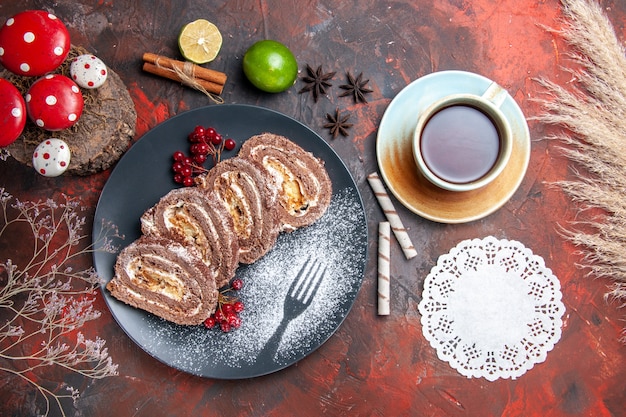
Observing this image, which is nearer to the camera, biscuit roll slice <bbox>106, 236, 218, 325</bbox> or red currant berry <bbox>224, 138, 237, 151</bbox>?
biscuit roll slice <bbox>106, 236, 218, 325</bbox>

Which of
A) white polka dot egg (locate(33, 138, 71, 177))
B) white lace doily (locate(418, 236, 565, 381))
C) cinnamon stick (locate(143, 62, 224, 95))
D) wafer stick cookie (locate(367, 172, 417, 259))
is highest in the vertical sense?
cinnamon stick (locate(143, 62, 224, 95))

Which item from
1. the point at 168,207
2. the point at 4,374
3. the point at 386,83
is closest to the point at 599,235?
the point at 386,83

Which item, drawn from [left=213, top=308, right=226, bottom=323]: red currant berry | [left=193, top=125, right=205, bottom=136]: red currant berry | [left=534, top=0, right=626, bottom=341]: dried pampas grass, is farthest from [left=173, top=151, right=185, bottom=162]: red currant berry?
[left=534, top=0, right=626, bottom=341]: dried pampas grass

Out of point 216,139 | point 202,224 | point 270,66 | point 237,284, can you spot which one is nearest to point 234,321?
point 237,284

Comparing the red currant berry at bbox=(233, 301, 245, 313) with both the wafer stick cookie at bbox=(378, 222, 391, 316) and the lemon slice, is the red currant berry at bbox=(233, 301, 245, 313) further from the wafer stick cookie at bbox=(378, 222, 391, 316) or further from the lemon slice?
the lemon slice

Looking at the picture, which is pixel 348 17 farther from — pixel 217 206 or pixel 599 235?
pixel 599 235

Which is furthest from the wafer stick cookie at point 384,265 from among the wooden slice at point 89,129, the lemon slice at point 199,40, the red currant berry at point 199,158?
the wooden slice at point 89,129

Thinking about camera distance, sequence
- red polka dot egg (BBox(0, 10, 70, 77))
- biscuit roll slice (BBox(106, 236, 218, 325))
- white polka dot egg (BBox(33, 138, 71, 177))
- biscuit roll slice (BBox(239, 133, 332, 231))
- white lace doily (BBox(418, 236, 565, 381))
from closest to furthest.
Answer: red polka dot egg (BBox(0, 10, 70, 77)) → white polka dot egg (BBox(33, 138, 71, 177)) → biscuit roll slice (BBox(106, 236, 218, 325)) → biscuit roll slice (BBox(239, 133, 332, 231)) → white lace doily (BBox(418, 236, 565, 381))
